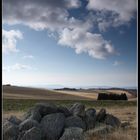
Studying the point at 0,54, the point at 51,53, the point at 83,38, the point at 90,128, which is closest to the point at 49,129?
the point at 90,128

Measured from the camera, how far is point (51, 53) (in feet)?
6.37

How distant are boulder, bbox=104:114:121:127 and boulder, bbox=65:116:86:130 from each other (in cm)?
21

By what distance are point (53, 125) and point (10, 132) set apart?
461 millimetres

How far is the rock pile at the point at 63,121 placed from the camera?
6.44 feet

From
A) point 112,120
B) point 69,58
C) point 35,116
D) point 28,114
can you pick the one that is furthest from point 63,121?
point 69,58

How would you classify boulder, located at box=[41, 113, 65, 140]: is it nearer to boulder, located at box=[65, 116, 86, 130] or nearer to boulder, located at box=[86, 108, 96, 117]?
boulder, located at box=[65, 116, 86, 130]

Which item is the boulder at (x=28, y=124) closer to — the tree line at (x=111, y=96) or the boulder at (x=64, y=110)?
the boulder at (x=64, y=110)

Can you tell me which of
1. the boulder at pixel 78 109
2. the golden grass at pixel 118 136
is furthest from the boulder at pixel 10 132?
the boulder at pixel 78 109

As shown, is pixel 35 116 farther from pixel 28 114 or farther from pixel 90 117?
pixel 90 117

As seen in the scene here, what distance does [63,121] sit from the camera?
2250mm

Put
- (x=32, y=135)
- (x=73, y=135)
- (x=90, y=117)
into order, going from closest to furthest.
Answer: (x=32, y=135) → (x=73, y=135) → (x=90, y=117)

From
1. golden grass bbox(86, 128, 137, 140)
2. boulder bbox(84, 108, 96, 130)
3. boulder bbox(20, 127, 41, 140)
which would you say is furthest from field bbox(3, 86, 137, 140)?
boulder bbox(20, 127, 41, 140)

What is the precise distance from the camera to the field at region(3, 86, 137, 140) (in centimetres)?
188

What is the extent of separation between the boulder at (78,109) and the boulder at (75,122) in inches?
1.8
